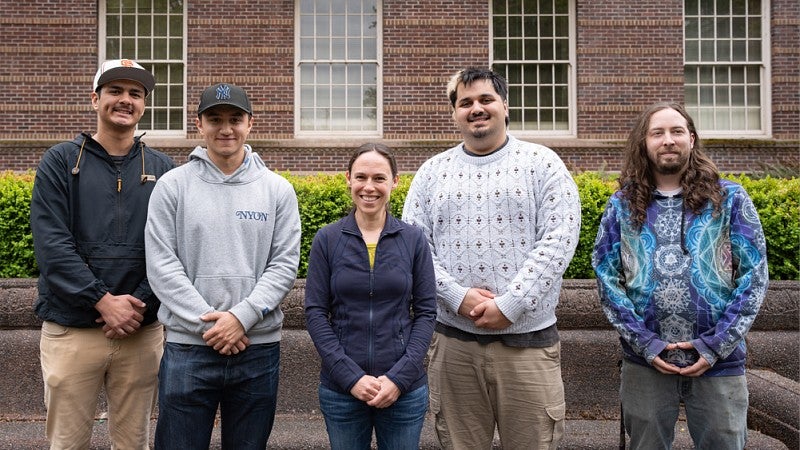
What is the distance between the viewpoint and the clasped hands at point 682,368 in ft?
9.89

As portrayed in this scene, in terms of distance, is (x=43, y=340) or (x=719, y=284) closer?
(x=719, y=284)

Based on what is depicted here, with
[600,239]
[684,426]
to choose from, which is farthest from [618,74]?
[600,239]

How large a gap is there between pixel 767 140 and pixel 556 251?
11.1m

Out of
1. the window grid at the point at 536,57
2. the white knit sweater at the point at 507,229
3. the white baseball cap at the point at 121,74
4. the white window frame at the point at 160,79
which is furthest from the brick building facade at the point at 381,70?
the white knit sweater at the point at 507,229

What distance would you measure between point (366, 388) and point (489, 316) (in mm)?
691

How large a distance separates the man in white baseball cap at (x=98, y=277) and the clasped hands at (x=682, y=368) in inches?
99.6

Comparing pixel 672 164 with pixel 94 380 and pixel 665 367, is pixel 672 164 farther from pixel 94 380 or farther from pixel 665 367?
pixel 94 380

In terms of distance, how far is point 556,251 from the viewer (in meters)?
3.13

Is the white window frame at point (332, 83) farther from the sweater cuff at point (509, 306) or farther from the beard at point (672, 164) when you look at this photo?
the sweater cuff at point (509, 306)

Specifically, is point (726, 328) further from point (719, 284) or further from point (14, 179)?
point (14, 179)

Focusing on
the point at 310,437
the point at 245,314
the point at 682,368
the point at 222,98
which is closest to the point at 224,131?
the point at 222,98

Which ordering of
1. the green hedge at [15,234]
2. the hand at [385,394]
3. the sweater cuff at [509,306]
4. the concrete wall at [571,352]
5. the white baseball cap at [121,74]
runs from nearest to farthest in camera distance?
the hand at [385,394] < the sweater cuff at [509,306] < the white baseball cap at [121,74] < the concrete wall at [571,352] < the green hedge at [15,234]

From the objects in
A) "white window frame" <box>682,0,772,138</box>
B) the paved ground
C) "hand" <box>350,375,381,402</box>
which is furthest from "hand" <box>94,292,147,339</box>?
"white window frame" <box>682,0,772,138</box>

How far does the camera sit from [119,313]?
3.17 metres
